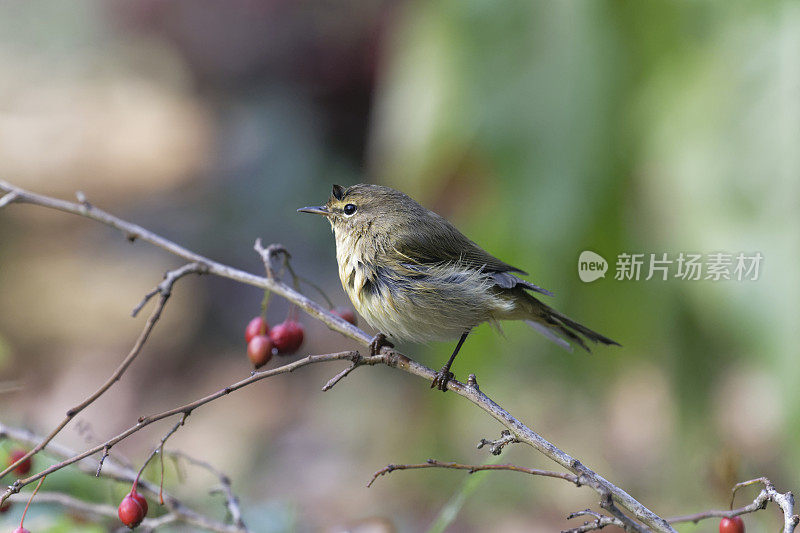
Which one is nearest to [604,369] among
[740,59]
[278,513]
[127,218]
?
[740,59]

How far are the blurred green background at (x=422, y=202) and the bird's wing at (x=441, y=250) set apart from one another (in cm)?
51

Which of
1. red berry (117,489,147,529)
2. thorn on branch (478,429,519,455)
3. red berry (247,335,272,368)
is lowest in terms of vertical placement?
red berry (117,489,147,529)

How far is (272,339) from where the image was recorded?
70.4 inches

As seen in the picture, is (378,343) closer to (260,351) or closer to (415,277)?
(415,277)

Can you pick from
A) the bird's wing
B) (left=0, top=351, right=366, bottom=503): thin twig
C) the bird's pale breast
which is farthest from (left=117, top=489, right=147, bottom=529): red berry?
the bird's wing

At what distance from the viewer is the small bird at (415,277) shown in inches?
75.1

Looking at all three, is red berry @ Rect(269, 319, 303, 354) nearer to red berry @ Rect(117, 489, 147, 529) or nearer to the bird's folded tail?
red berry @ Rect(117, 489, 147, 529)

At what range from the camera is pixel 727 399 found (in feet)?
12.7

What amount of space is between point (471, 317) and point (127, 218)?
3726mm

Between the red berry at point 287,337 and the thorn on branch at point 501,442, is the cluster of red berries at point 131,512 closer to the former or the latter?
the red berry at point 287,337

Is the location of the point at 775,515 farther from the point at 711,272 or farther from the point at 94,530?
the point at 94,530

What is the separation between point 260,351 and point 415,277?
1.46ft

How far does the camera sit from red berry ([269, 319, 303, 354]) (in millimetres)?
1792

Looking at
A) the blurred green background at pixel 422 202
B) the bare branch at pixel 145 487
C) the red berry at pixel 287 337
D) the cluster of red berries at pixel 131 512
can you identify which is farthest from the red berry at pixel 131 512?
the red berry at pixel 287 337
